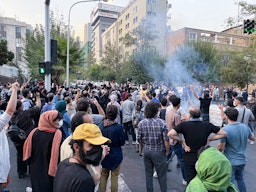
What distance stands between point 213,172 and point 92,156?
39.4 inches

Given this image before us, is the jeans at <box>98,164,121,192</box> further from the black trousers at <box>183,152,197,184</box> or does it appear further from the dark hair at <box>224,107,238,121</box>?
the dark hair at <box>224,107,238,121</box>

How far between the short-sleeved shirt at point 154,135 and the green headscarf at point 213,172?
1.84 m

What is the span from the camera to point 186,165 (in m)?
3.73

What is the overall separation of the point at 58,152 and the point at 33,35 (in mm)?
19014

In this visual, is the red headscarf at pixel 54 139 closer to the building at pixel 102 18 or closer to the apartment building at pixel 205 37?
the apartment building at pixel 205 37

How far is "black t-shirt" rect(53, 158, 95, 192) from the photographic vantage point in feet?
5.22

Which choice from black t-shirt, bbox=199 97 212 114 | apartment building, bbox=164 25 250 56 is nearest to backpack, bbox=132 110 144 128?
black t-shirt, bbox=199 97 212 114

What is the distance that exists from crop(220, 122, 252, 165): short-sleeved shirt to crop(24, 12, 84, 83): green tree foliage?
15219 millimetres

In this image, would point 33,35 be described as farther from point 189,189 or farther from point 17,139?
point 189,189

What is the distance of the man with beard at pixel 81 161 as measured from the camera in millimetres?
1612

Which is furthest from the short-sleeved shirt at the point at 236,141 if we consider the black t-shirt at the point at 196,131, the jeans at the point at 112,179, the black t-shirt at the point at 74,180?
the black t-shirt at the point at 74,180

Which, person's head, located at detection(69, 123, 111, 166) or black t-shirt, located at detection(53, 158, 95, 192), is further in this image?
person's head, located at detection(69, 123, 111, 166)

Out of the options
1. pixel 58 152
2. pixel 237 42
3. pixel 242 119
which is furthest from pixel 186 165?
Result: pixel 237 42

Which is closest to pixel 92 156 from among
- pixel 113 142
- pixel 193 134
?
pixel 113 142
